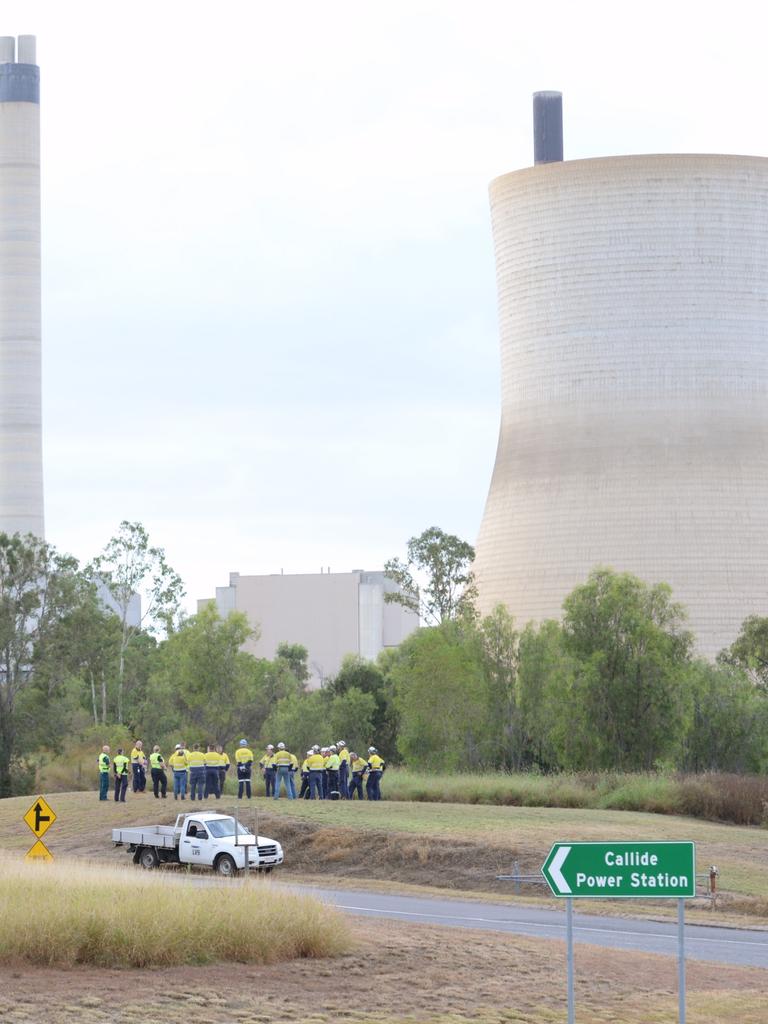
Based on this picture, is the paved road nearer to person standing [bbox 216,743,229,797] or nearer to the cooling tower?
person standing [bbox 216,743,229,797]

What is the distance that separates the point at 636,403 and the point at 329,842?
3159 centimetres

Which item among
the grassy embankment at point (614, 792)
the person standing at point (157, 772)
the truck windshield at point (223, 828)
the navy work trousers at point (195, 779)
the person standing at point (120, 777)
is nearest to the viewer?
the truck windshield at point (223, 828)

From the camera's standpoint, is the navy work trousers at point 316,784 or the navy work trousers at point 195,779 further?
the navy work trousers at point 316,784

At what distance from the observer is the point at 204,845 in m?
24.1

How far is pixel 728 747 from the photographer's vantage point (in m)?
46.8

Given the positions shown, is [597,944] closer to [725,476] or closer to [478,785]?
[478,785]

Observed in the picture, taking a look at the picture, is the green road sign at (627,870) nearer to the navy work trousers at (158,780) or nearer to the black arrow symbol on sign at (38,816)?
the black arrow symbol on sign at (38,816)

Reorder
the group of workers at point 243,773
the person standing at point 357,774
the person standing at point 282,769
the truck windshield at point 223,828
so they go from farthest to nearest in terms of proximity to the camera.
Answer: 1. the person standing at point 357,774
2. the person standing at point 282,769
3. the group of workers at point 243,773
4. the truck windshield at point 223,828

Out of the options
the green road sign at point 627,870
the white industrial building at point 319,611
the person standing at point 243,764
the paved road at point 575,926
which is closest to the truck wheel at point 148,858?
the paved road at point 575,926

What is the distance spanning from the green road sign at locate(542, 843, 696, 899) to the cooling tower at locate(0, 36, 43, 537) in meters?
62.4

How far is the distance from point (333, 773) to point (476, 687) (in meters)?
18.6

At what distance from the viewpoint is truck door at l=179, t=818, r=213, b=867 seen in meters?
24.0

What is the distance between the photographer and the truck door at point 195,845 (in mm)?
24031

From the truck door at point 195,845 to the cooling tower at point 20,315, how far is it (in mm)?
47005
